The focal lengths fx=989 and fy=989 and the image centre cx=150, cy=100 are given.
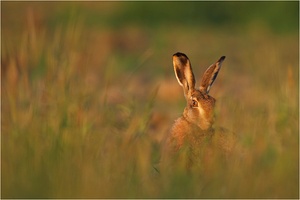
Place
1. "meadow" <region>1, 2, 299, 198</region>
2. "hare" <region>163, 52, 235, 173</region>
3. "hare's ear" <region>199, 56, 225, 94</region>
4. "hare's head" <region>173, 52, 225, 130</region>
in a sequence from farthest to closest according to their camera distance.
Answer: "hare's ear" <region>199, 56, 225, 94</region> < "hare's head" <region>173, 52, 225, 130</region> < "hare" <region>163, 52, 235, 173</region> < "meadow" <region>1, 2, 299, 198</region>

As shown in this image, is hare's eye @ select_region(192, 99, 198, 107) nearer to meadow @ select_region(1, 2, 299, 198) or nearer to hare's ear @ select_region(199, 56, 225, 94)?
meadow @ select_region(1, 2, 299, 198)

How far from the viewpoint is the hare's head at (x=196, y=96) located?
6230mm

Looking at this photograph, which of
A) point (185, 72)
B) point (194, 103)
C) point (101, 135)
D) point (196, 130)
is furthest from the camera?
point (185, 72)

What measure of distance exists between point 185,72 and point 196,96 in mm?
332

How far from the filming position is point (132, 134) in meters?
5.75

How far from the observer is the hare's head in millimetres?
6230

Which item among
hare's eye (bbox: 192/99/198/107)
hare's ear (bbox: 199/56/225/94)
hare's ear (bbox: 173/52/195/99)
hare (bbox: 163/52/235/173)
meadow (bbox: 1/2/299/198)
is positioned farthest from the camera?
hare's ear (bbox: 199/56/225/94)

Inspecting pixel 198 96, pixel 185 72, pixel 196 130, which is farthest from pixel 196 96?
pixel 196 130

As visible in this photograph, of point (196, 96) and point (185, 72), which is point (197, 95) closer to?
point (196, 96)

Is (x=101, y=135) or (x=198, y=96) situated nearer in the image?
(x=101, y=135)

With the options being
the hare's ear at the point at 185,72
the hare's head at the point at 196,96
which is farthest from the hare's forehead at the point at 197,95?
the hare's ear at the point at 185,72

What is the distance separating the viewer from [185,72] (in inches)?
267

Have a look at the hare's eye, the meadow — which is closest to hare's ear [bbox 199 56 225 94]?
the meadow

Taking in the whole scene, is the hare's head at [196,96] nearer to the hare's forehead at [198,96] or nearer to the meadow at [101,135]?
the hare's forehead at [198,96]
